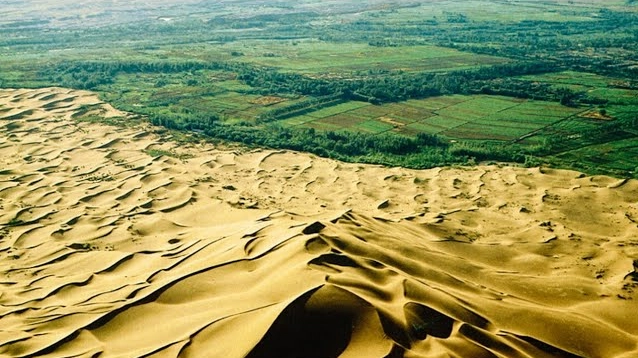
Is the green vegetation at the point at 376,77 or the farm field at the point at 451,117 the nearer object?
the green vegetation at the point at 376,77

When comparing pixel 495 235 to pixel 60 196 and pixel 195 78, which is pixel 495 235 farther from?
pixel 195 78

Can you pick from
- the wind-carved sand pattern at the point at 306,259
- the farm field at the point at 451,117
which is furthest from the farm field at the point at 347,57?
the wind-carved sand pattern at the point at 306,259

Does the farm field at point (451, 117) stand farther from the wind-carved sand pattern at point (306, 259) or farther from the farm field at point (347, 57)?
the farm field at point (347, 57)

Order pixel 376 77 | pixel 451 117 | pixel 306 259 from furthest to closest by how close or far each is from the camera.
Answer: pixel 376 77
pixel 451 117
pixel 306 259

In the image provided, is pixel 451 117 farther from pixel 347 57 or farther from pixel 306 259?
pixel 306 259

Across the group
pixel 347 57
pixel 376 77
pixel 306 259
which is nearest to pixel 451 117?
pixel 376 77

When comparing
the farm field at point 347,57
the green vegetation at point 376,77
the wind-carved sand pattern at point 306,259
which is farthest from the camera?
the farm field at point 347,57
